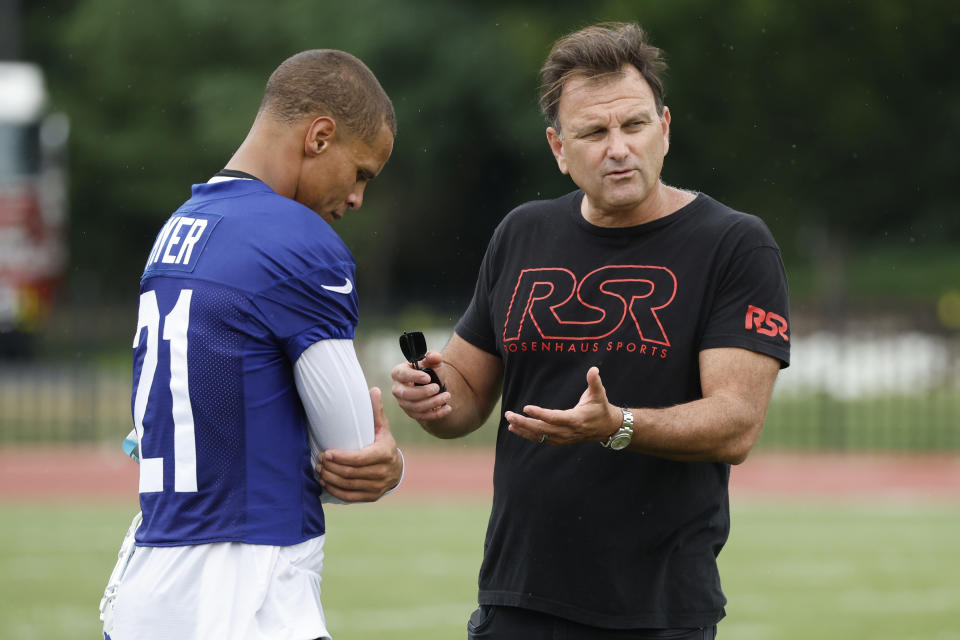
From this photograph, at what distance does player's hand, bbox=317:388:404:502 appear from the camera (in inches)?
125

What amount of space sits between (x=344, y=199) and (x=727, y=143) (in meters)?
29.4

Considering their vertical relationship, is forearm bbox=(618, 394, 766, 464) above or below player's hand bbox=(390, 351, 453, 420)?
below

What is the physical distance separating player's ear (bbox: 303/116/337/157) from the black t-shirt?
0.85 metres

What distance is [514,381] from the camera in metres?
3.88

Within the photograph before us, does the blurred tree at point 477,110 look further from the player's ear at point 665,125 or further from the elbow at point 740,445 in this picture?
the elbow at point 740,445

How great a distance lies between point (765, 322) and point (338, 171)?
47.7 inches

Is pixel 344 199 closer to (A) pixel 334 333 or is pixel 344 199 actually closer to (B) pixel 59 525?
(A) pixel 334 333

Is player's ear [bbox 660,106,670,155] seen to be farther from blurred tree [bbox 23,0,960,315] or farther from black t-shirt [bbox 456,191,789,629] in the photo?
blurred tree [bbox 23,0,960,315]

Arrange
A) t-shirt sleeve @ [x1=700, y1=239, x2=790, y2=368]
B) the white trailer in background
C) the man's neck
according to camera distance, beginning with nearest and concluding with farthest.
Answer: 1. t-shirt sleeve @ [x1=700, y1=239, x2=790, y2=368]
2. the man's neck
3. the white trailer in background

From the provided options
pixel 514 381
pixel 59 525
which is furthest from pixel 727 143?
pixel 514 381

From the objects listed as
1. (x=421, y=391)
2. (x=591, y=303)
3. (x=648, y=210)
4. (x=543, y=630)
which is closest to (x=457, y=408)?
(x=421, y=391)

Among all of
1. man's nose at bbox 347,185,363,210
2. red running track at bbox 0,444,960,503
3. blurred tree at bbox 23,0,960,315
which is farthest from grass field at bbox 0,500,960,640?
blurred tree at bbox 23,0,960,315

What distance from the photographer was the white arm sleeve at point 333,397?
310 centimetres

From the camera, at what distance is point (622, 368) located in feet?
12.0
